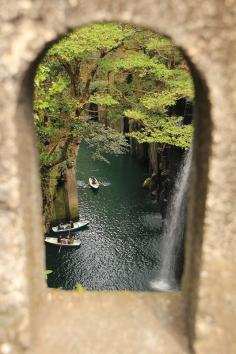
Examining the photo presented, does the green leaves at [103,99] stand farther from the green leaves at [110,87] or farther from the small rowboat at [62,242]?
the small rowboat at [62,242]

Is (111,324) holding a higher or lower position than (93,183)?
higher

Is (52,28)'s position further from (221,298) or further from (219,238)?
(221,298)

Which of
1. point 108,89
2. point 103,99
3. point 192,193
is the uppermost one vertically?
point 108,89

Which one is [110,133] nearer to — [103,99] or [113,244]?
[103,99]

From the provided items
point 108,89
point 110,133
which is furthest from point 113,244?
point 108,89

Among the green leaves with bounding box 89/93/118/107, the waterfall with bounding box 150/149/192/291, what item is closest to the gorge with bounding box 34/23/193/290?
the green leaves with bounding box 89/93/118/107

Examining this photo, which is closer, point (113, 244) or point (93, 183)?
point (113, 244)

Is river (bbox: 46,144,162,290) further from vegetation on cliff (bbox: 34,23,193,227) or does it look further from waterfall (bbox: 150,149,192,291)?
vegetation on cliff (bbox: 34,23,193,227)
